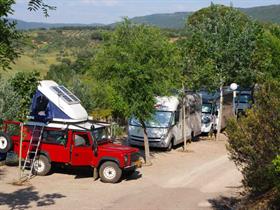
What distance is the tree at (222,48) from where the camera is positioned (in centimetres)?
2536

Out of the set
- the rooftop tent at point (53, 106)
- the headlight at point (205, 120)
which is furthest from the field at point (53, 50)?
the rooftop tent at point (53, 106)

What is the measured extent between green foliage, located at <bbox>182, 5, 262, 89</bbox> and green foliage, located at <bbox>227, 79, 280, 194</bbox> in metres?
13.3

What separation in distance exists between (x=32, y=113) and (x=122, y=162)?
11.7 feet

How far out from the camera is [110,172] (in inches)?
632

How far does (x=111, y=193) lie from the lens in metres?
14.9

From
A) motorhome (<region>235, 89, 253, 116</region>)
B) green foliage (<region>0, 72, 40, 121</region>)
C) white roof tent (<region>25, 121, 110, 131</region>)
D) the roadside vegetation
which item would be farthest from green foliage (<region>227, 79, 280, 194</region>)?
motorhome (<region>235, 89, 253, 116</region>)

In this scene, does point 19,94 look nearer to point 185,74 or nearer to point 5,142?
point 5,142

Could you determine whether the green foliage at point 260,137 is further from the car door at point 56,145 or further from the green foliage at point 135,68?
the green foliage at point 135,68

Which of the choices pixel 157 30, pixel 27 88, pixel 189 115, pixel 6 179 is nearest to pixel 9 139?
pixel 6 179

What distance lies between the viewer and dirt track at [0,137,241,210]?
541 inches

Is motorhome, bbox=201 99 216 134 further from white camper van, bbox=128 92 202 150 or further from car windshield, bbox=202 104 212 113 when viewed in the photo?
white camper van, bbox=128 92 202 150

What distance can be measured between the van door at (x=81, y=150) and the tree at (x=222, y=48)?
9527 mm

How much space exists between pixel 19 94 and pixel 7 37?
6997 millimetres

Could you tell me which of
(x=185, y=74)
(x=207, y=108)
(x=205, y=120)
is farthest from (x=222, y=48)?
(x=205, y=120)
